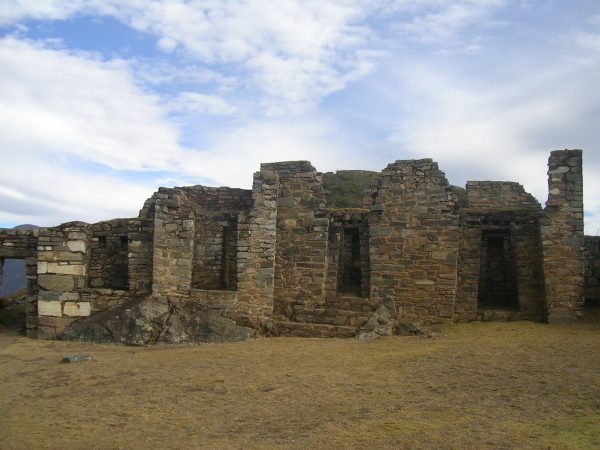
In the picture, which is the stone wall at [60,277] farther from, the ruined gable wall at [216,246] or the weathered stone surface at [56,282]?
the ruined gable wall at [216,246]

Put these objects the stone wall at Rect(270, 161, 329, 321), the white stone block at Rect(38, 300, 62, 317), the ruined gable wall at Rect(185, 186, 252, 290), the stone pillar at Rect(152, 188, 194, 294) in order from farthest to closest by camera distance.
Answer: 1. the ruined gable wall at Rect(185, 186, 252, 290)
2. the stone wall at Rect(270, 161, 329, 321)
3. the stone pillar at Rect(152, 188, 194, 294)
4. the white stone block at Rect(38, 300, 62, 317)

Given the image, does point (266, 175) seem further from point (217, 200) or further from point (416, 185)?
point (416, 185)

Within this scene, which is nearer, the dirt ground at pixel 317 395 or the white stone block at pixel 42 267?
the dirt ground at pixel 317 395

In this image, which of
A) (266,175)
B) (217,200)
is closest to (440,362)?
(266,175)

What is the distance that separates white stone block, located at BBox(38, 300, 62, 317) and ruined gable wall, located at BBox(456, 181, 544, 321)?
443 inches

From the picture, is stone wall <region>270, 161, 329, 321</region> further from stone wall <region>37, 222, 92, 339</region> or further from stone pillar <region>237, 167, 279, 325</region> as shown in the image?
stone wall <region>37, 222, 92, 339</region>

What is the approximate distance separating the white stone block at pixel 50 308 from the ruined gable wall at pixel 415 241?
349 inches

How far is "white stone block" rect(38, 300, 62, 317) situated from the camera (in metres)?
14.2

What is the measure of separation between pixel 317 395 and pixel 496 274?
9422mm

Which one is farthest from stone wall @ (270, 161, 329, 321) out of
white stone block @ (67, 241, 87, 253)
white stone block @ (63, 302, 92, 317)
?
white stone block @ (67, 241, 87, 253)

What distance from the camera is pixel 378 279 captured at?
47.4 ft

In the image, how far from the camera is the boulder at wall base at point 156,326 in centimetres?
1318

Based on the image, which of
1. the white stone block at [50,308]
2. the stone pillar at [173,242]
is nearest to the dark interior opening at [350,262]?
the stone pillar at [173,242]

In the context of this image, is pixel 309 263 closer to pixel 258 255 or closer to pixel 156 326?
pixel 258 255
